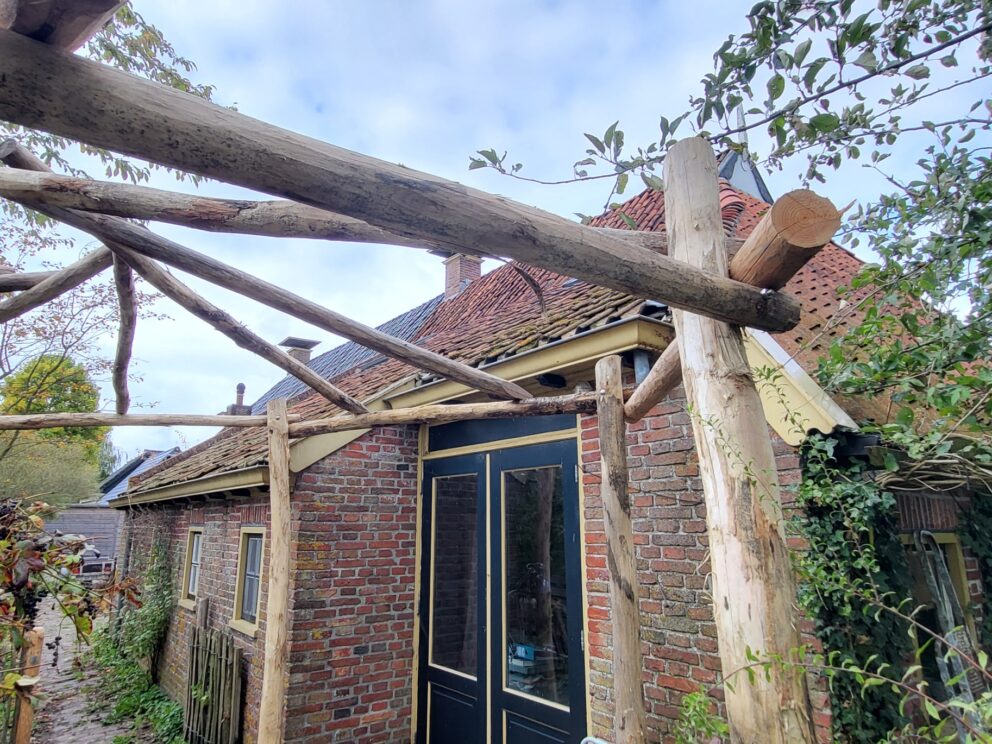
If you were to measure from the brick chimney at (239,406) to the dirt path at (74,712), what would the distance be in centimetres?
599

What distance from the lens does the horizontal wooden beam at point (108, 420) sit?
159 inches

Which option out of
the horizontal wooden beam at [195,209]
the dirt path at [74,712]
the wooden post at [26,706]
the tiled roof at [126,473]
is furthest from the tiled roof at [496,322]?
the tiled roof at [126,473]

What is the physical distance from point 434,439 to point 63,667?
9552 mm

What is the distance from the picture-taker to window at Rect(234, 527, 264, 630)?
6.18m

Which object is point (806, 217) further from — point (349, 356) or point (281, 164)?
point (349, 356)

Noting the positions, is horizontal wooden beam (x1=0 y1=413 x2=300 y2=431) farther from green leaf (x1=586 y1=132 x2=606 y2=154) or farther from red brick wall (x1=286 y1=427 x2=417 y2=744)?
green leaf (x1=586 y1=132 x2=606 y2=154)

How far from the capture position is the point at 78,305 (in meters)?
9.55

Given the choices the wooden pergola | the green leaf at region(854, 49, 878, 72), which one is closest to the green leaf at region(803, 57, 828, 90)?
the green leaf at region(854, 49, 878, 72)

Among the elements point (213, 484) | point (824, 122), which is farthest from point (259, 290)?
point (213, 484)

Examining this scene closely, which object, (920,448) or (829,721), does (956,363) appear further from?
(829,721)

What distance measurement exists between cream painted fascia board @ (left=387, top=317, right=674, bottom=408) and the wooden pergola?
2.07 ft

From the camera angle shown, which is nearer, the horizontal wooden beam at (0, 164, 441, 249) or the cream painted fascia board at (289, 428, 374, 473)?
the horizontal wooden beam at (0, 164, 441, 249)

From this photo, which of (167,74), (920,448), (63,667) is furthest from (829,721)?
(63,667)

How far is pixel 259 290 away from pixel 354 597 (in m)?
3.44
